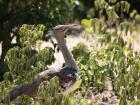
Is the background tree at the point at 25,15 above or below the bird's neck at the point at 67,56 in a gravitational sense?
above

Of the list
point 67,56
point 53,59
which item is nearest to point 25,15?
point 53,59

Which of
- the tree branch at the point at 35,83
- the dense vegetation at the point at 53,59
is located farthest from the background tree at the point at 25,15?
the tree branch at the point at 35,83

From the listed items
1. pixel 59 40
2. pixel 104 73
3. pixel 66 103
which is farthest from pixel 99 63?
pixel 66 103

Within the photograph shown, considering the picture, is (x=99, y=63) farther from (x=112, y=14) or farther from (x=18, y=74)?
(x=18, y=74)

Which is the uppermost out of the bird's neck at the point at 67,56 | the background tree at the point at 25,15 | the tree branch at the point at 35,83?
the background tree at the point at 25,15

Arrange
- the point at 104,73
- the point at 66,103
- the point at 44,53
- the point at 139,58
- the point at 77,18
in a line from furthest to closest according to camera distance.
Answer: the point at 77,18 → the point at 104,73 → the point at 139,58 → the point at 44,53 → the point at 66,103

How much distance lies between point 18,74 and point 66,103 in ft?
2.90

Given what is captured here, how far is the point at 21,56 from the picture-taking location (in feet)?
16.5

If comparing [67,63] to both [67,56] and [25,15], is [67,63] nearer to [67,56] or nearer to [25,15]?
[67,56]

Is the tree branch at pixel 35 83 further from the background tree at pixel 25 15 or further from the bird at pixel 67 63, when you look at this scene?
the background tree at pixel 25 15

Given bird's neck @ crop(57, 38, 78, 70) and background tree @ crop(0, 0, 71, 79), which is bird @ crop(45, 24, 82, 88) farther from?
background tree @ crop(0, 0, 71, 79)

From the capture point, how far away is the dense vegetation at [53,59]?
192 inches

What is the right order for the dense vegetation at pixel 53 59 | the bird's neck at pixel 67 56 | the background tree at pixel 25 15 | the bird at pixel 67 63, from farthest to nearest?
the background tree at pixel 25 15 → the bird's neck at pixel 67 56 → the bird at pixel 67 63 → the dense vegetation at pixel 53 59

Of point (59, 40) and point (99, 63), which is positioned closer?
point (59, 40)
